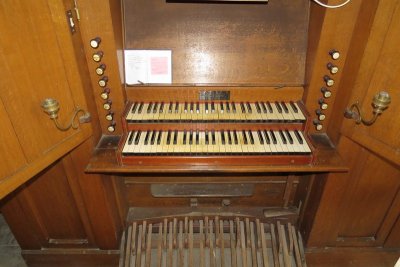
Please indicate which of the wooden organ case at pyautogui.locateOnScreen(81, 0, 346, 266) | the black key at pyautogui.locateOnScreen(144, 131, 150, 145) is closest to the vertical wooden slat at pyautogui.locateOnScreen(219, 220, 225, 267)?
the wooden organ case at pyautogui.locateOnScreen(81, 0, 346, 266)

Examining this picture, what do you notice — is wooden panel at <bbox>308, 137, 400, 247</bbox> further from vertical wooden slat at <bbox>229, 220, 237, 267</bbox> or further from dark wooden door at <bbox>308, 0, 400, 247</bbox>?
vertical wooden slat at <bbox>229, 220, 237, 267</bbox>

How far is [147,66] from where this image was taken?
1893mm

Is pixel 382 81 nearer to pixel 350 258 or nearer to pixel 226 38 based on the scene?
pixel 226 38

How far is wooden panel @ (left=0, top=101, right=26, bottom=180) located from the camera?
1197 mm


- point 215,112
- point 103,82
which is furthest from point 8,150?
point 215,112

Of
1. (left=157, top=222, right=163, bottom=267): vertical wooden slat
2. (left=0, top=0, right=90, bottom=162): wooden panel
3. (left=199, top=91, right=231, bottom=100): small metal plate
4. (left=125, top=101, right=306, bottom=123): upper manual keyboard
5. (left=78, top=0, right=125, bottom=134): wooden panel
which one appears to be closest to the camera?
(left=0, top=0, right=90, bottom=162): wooden panel

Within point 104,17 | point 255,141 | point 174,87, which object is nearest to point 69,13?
point 104,17

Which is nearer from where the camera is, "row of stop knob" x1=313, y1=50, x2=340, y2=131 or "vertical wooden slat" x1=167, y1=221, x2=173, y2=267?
"row of stop knob" x1=313, y1=50, x2=340, y2=131

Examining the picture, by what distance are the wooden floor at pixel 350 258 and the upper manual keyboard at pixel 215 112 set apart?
1.21 metres

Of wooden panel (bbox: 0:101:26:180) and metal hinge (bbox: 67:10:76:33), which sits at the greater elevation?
metal hinge (bbox: 67:10:76:33)

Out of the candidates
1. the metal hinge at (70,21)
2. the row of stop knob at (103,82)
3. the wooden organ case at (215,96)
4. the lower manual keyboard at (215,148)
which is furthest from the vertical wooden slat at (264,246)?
the metal hinge at (70,21)

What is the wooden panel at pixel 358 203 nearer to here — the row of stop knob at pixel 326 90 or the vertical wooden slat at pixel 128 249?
the row of stop knob at pixel 326 90

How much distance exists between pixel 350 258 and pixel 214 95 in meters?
1.71

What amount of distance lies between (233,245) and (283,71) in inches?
53.1
